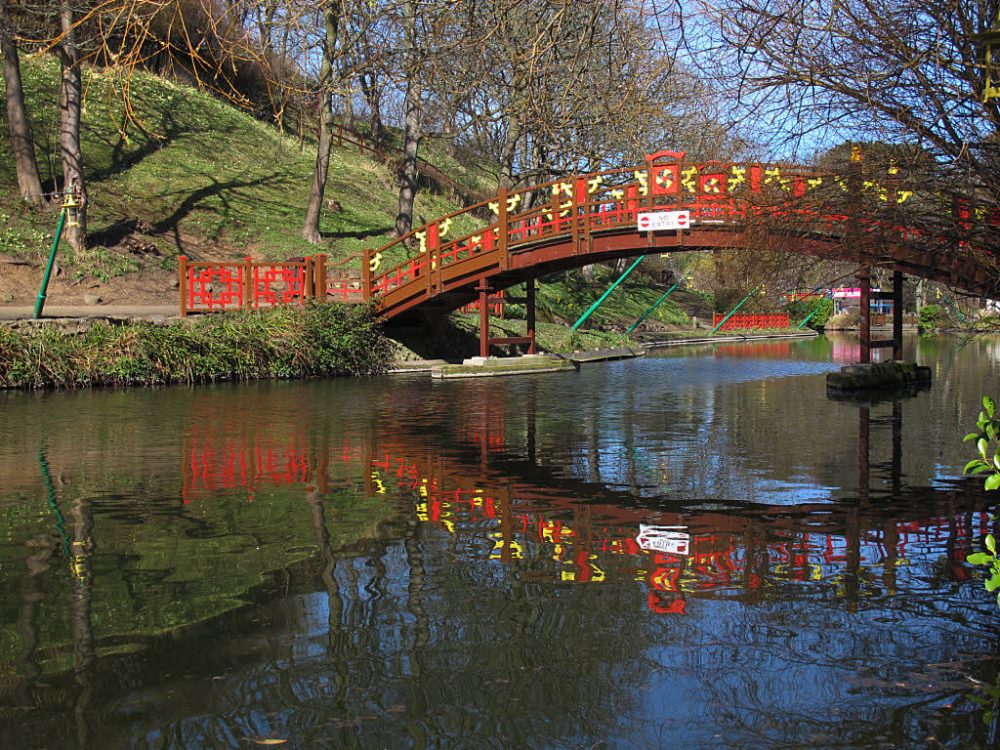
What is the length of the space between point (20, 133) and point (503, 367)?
15.8 metres

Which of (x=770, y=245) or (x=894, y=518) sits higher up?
(x=770, y=245)

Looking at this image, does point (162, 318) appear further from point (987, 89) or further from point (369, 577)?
point (987, 89)

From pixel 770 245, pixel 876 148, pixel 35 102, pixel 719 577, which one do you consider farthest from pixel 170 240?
pixel 719 577

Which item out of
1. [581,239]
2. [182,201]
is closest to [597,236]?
[581,239]

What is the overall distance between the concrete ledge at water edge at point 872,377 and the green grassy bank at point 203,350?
11.2 metres

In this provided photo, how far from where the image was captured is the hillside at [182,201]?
3011 cm

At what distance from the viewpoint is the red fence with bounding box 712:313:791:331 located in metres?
53.6

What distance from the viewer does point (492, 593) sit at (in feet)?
23.1

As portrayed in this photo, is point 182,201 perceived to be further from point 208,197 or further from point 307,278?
point 307,278

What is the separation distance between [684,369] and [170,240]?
16.6m

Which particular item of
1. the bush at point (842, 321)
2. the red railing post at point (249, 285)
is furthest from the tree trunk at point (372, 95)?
the bush at point (842, 321)

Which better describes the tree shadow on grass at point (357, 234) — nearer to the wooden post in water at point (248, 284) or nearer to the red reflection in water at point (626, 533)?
the wooden post in water at point (248, 284)

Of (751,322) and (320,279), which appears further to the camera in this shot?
(751,322)

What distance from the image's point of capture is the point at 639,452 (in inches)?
542
